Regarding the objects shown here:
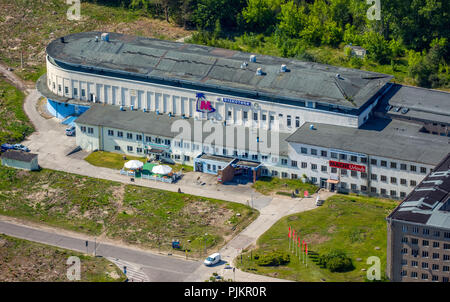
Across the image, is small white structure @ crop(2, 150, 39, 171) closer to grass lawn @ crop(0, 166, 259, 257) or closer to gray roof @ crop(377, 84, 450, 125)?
grass lawn @ crop(0, 166, 259, 257)

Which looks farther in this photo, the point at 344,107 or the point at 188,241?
the point at 344,107

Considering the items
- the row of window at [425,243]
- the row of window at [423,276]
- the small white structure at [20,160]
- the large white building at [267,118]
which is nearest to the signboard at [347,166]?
the large white building at [267,118]

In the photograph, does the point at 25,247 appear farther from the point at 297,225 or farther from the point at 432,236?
the point at 432,236

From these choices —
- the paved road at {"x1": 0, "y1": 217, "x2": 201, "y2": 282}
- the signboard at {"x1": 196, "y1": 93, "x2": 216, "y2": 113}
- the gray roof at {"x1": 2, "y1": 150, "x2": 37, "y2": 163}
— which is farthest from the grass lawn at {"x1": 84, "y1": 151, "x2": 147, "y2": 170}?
the paved road at {"x1": 0, "y1": 217, "x2": 201, "y2": 282}

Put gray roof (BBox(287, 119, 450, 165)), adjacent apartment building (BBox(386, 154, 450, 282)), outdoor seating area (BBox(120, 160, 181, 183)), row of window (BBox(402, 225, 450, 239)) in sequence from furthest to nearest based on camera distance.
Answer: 1. outdoor seating area (BBox(120, 160, 181, 183))
2. gray roof (BBox(287, 119, 450, 165))
3. adjacent apartment building (BBox(386, 154, 450, 282))
4. row of window (BBox(402, 225, 450, 239))

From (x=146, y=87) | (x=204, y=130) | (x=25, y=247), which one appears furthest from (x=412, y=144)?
(x=25, y=247)

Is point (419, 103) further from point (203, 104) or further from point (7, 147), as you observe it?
point (7, 147)

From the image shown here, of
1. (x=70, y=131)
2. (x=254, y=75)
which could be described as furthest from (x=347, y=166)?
(x=70, y=131)
